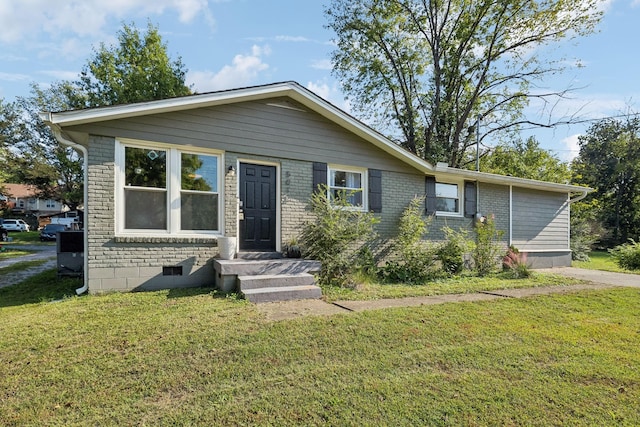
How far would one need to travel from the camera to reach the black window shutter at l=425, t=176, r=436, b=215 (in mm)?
Result: 9320

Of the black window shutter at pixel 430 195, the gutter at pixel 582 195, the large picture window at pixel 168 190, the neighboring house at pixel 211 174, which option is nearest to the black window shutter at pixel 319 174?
the neighboring house at pixel 211 174

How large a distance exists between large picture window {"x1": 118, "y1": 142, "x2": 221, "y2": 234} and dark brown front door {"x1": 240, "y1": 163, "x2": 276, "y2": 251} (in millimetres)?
574

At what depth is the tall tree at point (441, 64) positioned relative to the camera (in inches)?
656

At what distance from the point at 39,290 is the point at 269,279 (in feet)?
15.4

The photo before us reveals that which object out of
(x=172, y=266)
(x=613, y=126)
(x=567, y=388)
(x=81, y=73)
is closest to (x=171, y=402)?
(x=567, y=388)

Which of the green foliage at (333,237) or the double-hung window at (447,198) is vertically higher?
the double-hung window at (447,198)

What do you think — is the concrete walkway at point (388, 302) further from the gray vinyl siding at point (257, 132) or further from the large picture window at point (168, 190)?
the gray vinyl siding at point (257, 132)

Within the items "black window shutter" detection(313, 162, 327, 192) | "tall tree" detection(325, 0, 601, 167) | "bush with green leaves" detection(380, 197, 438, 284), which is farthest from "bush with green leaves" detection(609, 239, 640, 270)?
"black window shutter" detection(313, 162, 327, 192)

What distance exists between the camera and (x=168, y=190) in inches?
250

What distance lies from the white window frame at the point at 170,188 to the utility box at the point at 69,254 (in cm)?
283

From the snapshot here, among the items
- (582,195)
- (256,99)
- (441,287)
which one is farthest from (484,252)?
(256,99)

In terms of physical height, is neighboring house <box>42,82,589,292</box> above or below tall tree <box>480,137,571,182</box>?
below

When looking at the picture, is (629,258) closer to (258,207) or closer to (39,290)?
(258,207)

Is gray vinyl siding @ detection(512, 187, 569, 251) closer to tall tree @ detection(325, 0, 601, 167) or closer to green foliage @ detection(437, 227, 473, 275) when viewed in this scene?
green foliage @ detection(437, 227, 473, 275)
